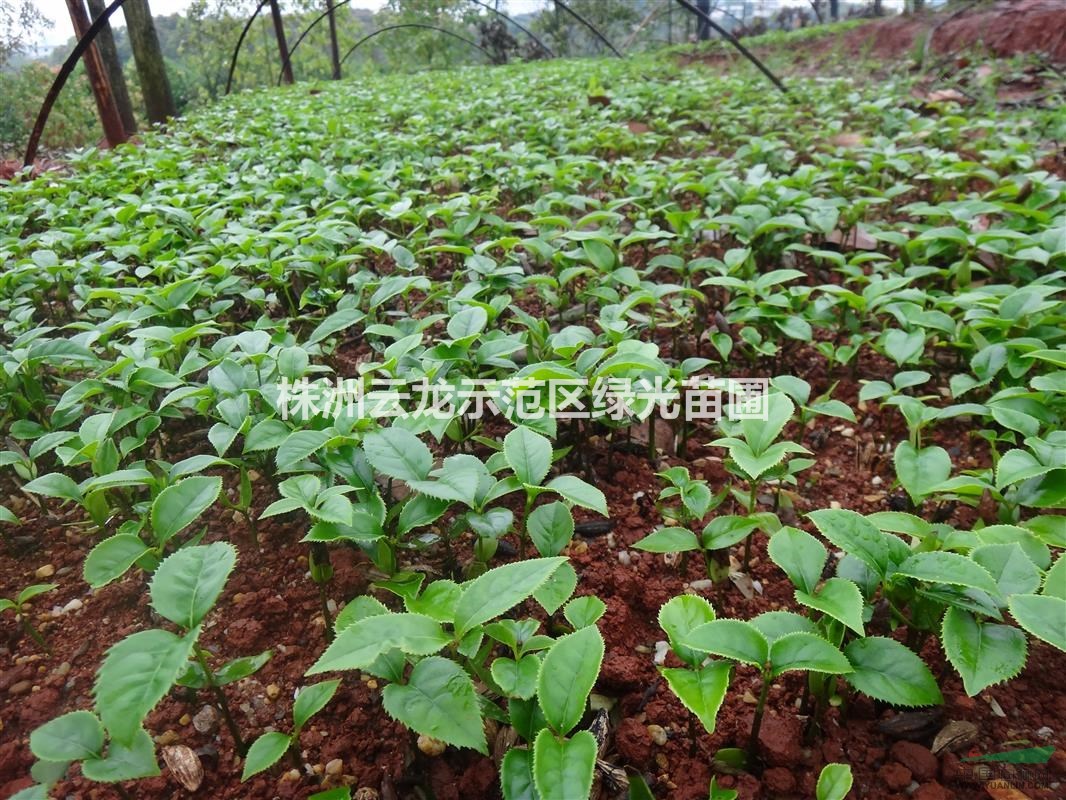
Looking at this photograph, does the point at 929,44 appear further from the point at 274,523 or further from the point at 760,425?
the point at 274,523

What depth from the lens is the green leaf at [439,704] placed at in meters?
0.86

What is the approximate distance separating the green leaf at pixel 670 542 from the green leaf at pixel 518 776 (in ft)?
1.65

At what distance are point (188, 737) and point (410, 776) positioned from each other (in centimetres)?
40

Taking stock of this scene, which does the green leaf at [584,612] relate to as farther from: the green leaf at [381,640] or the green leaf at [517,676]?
the green leaf at [381,640]

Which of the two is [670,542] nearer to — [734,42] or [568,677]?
[568,677]

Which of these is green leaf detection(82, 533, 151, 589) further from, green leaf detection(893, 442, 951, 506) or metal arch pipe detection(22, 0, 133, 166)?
metal arch pipe detection(22, 0, 133, 166)

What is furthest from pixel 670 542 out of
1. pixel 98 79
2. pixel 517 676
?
pixel 98 79

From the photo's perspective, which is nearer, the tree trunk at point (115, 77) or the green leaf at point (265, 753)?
the green leaf at point (265, 753)

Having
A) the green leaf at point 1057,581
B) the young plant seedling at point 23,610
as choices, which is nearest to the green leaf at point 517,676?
the green leaf at point 1057,581

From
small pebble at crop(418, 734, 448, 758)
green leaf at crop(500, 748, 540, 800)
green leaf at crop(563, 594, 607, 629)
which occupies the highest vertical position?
green leaf at crop(563, 594, 607, 629)

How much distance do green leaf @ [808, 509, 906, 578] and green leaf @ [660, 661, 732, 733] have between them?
274mm

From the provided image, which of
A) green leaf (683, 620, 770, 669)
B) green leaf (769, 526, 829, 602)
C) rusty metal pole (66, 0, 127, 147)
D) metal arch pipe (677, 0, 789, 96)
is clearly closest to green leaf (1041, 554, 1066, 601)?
green leaf (769, 526, 829, 602)

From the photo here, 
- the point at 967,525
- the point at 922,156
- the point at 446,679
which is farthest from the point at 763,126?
the point at 446,679

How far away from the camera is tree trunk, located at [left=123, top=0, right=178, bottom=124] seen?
22.6 ft
